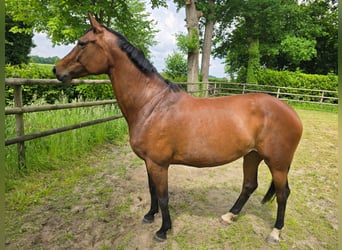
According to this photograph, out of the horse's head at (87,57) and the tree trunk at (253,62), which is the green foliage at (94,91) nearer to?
the horse's head at (87,57)

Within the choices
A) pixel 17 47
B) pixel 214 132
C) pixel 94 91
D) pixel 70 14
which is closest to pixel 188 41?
pixel 70 14

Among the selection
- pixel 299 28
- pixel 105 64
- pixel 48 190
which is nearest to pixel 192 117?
pixel 105 64

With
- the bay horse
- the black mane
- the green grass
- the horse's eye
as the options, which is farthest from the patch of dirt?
the horse's eye

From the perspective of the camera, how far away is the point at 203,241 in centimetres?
233

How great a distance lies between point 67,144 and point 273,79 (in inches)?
598

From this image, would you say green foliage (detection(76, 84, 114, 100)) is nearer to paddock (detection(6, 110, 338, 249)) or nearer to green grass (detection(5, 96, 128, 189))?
green grass (detection(5, 96, 128, 189))

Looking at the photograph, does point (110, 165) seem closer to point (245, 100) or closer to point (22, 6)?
point (245, 100)

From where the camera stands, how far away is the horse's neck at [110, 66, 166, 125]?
2.24 metres

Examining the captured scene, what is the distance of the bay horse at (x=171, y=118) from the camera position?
7.09ft

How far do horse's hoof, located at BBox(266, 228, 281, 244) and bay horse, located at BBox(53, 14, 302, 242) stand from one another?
1cm

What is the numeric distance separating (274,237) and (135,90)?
2041 millimetres

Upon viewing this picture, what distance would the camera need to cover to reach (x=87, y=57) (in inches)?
83.9

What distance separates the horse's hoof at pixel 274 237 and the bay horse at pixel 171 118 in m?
0.01

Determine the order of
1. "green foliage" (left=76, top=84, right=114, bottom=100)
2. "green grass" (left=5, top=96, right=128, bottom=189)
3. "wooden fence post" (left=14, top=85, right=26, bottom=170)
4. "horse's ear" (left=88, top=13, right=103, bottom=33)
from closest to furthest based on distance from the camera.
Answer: "horse's ear" (left=88, top=13, right=103, bottom=33) → "wooden fence post" (left=14, top=85, right=26, bottom=170) → "green grass" (left=5, top=96, right=128, bottom=189) → "green foliage" (left=76, top=84, right=114, bottom=100)
